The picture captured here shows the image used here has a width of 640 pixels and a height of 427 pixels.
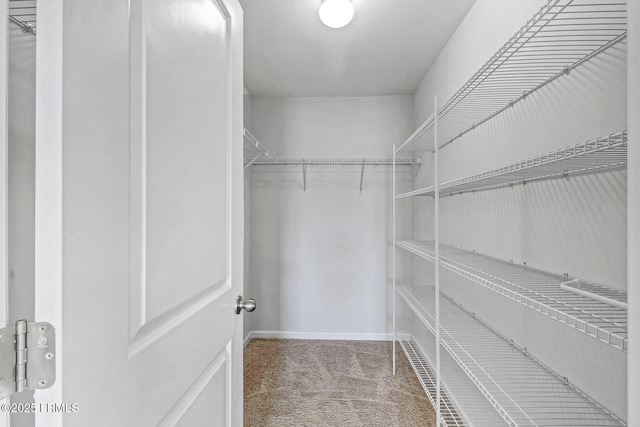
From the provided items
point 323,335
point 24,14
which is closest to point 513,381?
point 24,14

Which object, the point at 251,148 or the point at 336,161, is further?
the point at 336,161

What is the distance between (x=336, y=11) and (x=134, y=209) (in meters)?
1.57

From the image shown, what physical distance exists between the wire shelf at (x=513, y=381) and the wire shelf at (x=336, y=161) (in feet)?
4.60

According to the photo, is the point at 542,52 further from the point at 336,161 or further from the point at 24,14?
the point at 336,161

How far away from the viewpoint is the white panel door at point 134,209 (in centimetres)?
40

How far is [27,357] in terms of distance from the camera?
384mm

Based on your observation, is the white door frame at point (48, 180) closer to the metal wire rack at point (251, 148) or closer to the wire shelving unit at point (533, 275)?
the wire shelving unit at point (533, 275)

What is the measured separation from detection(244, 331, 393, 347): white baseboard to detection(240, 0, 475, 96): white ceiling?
7.23ft

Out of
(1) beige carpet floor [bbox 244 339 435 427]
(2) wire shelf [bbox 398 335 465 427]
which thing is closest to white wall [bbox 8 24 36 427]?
(2) wire shelf [bbox 398 335 465 427]

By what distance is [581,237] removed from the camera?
1.00 m

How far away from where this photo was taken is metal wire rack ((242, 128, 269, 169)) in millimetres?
2021

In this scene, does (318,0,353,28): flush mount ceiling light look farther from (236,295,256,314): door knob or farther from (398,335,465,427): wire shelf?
(398,335,465,427): wire shelf

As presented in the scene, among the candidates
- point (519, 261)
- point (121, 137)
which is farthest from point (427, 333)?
point (121, 137)

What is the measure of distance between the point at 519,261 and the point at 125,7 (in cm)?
150
